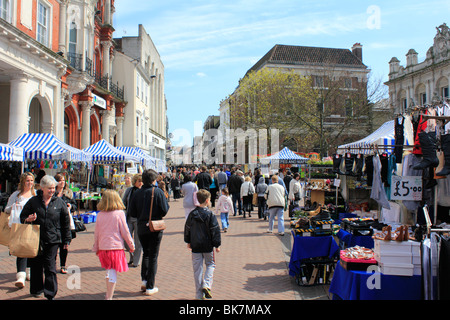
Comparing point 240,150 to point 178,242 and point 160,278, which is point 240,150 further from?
point 160,278

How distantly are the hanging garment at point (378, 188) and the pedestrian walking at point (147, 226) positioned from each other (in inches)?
160

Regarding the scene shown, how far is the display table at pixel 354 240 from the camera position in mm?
6281

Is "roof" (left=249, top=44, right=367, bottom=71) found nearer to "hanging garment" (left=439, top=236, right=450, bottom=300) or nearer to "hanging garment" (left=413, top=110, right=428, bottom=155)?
"hanging garment" (left=413, top=110, right=428, bottom=155)

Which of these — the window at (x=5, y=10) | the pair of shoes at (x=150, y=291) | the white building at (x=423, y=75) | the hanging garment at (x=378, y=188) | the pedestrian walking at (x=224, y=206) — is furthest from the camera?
the white building at (x=423, y=75)

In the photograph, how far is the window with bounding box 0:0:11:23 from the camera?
1412cm

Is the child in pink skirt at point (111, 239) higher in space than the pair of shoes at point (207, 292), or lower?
higher

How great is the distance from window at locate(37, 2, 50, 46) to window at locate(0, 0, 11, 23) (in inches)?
103

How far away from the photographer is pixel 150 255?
5.84 m

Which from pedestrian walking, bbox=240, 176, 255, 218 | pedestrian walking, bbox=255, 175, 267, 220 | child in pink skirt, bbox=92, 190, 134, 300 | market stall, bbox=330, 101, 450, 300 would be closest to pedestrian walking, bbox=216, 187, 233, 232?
pedestrian walking, bbox=255, 175, 267, 220

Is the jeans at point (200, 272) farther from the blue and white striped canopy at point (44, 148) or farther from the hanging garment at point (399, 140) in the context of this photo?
the blue and white striped canopy at point (44, 148)

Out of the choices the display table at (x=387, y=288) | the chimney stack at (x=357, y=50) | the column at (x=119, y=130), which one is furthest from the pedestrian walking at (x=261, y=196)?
the chimney stack at (x=357, y=50)

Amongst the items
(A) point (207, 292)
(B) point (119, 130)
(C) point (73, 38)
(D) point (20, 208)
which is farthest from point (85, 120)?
(A) point (207, 292)

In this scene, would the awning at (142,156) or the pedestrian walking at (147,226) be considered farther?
the awning at (142,156)
